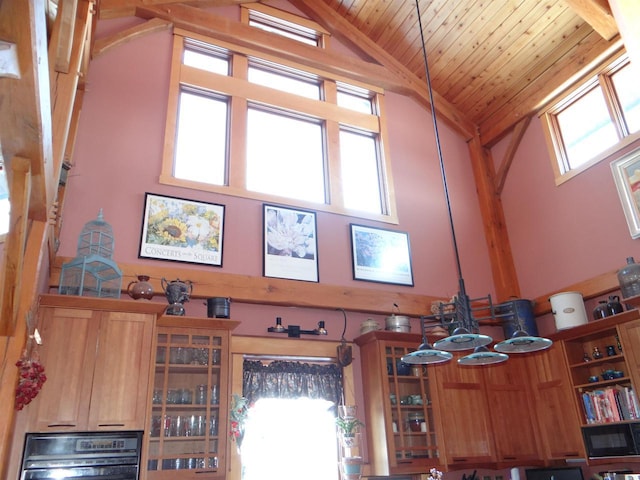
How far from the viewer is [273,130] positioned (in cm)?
663

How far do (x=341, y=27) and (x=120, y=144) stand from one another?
358cm

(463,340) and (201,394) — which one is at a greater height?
(463,340)

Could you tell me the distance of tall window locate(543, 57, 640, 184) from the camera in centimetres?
605

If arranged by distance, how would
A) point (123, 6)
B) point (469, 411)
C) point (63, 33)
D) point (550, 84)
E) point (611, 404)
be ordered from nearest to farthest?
point (63, 33) < point (611, 404) < point (469, 411) < point (123, 6) < point (550, 84)

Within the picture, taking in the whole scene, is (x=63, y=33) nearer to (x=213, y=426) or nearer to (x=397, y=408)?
(x=213, y=426)

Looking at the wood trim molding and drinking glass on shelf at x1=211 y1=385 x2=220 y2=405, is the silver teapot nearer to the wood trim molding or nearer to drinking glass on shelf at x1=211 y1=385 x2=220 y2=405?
the wood trim molding

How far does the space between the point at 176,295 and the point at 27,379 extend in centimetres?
181

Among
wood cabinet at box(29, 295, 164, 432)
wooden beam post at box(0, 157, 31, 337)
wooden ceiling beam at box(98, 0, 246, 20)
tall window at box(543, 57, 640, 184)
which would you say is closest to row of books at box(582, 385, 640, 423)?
tall window at box(543, 57, 640, 184)

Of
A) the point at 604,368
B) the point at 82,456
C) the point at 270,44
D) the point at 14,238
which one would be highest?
the point at 270,44

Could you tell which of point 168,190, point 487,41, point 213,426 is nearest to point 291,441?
point 213,426

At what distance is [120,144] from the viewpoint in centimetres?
561

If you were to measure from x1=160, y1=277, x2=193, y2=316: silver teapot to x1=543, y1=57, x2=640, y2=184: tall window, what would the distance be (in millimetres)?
4563

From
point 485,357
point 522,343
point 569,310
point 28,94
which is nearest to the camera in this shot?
point 28,94

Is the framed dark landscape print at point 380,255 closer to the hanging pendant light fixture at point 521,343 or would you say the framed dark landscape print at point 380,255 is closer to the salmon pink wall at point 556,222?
the salmon pink wall at point 556,222
